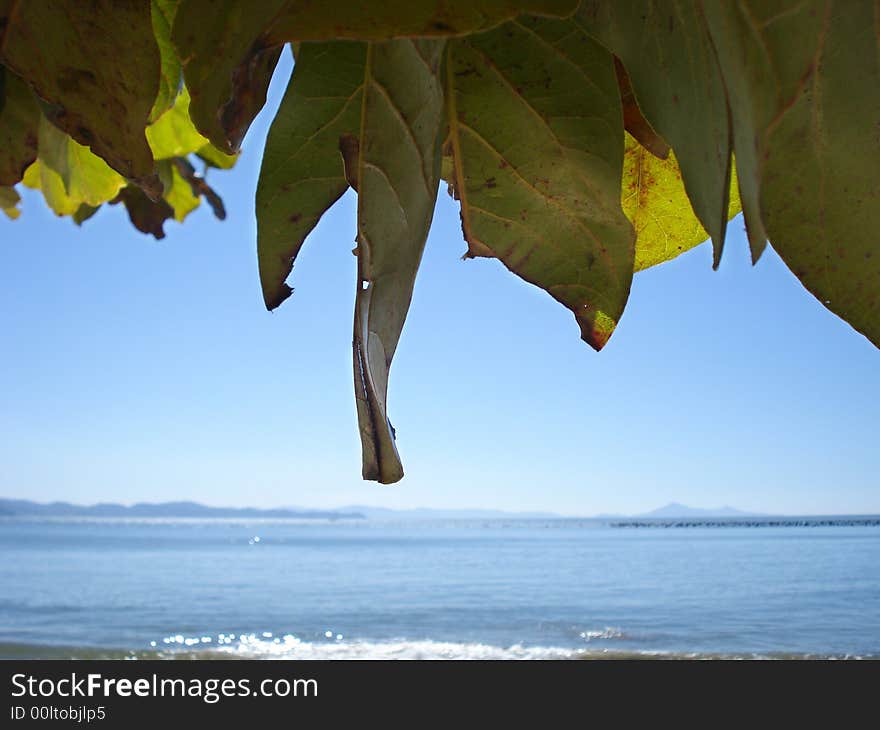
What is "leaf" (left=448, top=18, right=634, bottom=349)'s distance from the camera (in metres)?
0.33

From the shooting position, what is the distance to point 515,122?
34 cm

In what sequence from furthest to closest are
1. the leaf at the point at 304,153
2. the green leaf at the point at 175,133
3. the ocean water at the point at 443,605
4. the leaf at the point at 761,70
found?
1. the ocean water at the point at 443,605
2. the green leaf at the point at 175,133
3. the leaf at the point at 304,153
4. the leaf at the point at 761,70

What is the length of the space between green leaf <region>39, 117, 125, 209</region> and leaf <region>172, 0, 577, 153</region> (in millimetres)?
368

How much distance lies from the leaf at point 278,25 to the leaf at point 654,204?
0.17 m

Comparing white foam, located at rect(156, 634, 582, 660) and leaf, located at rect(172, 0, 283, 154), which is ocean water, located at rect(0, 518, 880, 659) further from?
leaf, located at rect(172, 0, 283, 154)

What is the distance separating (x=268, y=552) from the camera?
42.9 metres

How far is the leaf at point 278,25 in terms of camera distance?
0.74ft

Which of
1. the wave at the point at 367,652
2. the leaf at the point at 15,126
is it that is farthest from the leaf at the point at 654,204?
the wave at the point at 367,652

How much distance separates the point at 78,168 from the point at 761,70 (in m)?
0.52

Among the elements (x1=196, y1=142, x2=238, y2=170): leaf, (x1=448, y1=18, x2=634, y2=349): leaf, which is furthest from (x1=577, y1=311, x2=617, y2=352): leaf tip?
(x1=196, y1=142, x2=238, y2=170): leaf

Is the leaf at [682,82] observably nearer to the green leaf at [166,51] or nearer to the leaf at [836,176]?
the leaf at [836,176]
